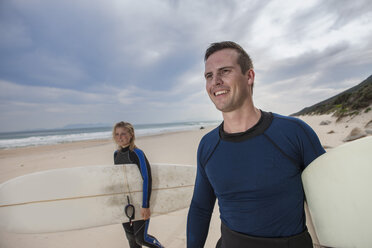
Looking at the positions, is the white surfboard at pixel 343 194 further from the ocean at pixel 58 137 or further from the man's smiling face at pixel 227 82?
the ocean at pixel 58 137

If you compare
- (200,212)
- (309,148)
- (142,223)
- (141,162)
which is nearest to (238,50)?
(309,148)

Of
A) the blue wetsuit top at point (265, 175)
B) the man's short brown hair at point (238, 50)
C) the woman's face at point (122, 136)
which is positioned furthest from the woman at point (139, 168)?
the man's short brown hair at point (238, 50)

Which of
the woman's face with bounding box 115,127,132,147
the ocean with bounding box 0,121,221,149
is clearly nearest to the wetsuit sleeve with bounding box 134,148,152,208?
the woman's face with bounding box 115,127,132,147

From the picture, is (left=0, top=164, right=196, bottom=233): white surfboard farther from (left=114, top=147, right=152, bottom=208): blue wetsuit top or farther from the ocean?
the ocean

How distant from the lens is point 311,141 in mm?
1070

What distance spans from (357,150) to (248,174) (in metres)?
0.66

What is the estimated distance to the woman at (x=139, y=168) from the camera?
7.63 ft

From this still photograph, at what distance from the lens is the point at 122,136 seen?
2680 millimetres

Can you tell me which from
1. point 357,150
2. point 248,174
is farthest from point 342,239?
point 248,174

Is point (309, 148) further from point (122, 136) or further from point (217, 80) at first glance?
point (122, 136)

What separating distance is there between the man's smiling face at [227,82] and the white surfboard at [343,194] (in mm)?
605

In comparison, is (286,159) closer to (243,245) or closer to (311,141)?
(311,141)

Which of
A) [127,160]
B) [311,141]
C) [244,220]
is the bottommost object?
[244,220]

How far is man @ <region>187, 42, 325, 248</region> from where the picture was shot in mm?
1019
